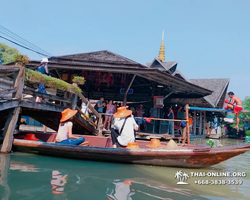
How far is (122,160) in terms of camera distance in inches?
195

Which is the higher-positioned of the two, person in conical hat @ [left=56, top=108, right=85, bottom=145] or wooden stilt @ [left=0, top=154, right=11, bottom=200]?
person in conical hat @ [left=56, top=108, right=85, bottom=145]

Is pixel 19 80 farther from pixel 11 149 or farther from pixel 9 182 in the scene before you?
pixel 9 182

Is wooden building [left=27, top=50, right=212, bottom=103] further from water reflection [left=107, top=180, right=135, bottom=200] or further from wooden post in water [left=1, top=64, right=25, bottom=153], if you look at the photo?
water reflection [left=107, top=180, right=135, bottom=200]

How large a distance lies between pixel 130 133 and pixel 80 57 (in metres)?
7.61

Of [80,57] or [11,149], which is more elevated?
[80,57]

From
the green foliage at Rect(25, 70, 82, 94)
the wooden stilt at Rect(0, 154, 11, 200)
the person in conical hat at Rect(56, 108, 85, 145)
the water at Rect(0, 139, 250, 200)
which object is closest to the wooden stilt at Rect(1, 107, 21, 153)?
the wooden stilt at Rect(0, 154, 11, 200)

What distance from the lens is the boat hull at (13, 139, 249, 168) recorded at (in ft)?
14.7

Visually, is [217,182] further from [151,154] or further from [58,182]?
[58,182]

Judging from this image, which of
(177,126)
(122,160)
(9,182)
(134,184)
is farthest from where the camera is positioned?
(177,126)

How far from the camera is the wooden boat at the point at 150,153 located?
4473 millimetres

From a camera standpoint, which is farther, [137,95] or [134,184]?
[137,95]

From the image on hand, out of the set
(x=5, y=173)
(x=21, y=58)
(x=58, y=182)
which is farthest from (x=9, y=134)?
(x=58, y=182)

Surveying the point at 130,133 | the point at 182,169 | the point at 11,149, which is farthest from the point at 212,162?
the point at 11,149

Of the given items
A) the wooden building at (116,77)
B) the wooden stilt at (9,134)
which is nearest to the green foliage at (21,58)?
the wooden stilt at (9,134)
